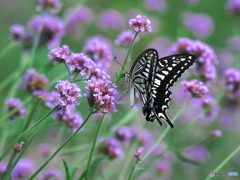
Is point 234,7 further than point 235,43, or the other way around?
point 235,43

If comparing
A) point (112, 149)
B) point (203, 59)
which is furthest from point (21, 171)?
point (203, 59)

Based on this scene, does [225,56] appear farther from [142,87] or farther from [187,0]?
[142,87]

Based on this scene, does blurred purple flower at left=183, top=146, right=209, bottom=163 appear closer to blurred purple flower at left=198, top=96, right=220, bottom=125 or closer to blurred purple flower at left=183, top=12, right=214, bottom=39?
blurred purple flower at left=198, top=96, right=220, bottom=125

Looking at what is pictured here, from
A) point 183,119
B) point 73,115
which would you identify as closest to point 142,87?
point 73,115

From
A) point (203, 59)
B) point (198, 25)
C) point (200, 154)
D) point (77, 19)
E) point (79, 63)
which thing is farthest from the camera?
point (198, 25)

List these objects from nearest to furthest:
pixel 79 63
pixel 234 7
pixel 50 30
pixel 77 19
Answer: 1. pixel 79 63
2. pixel 50 30
3. pixel 234 7
4. pixel 77 19

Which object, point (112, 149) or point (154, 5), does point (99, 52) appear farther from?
point (154, 5)

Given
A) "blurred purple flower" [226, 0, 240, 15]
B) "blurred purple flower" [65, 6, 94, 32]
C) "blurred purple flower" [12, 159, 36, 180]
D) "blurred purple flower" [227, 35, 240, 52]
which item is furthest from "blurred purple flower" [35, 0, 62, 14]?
"blurred purple flower" [227, 35, 240, 52]
